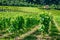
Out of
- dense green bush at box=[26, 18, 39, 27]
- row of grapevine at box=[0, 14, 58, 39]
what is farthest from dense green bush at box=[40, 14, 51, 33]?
dense green bush at box=[26, 18, 39, 27]

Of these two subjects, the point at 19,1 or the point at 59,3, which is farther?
the point at 59,3

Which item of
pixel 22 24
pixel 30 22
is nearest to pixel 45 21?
pixel 22 24

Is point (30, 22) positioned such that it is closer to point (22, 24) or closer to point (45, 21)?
point (22, 24)

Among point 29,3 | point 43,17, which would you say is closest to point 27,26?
point 43,17

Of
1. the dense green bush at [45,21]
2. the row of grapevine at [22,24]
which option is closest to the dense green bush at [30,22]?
the row of grapevine at [22,24]

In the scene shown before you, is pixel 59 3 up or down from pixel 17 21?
down

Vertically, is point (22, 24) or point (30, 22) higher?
point (22, 24)

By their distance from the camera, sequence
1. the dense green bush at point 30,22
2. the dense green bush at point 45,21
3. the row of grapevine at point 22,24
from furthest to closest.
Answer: the dense green bush at point 30,22
the row of grapevine at point 22,24
the dense green bush at point 45,21

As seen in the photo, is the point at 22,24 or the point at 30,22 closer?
the point at 22,24

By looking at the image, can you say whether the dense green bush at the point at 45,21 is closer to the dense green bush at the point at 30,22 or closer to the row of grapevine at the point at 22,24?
the row of grapevine at the point at 22,24

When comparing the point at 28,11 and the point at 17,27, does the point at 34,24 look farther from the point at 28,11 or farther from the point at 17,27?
the point at 28,11

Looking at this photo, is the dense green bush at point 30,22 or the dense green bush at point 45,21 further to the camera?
the dense green bush at point 30,22
